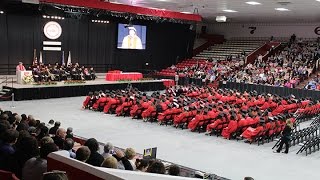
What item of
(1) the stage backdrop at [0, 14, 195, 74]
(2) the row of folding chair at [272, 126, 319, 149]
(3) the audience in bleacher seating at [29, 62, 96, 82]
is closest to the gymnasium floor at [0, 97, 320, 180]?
(2) the row of folding chair at [272, 126, 319, 149]

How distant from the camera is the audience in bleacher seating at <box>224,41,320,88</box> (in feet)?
100

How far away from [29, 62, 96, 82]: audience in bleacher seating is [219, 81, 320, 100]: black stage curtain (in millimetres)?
10689

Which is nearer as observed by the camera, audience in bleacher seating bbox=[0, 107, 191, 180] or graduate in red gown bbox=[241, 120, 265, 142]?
audience in bleacher seating bbox=[0, 107, 191, 180]

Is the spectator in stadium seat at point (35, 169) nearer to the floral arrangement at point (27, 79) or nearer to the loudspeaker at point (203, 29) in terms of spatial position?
the floral arrangement at point (27, 79)

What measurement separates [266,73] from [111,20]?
13941 millimetres

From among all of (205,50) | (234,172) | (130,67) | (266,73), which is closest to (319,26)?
(266,73)

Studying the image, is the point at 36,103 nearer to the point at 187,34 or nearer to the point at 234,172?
the point at 234,172

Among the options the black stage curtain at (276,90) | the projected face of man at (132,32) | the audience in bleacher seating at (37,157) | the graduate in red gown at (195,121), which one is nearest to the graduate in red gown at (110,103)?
the graduate in red gown at (195,121)

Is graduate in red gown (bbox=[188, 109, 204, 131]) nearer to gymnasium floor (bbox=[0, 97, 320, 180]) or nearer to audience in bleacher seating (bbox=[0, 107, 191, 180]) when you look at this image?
gymnasium floor (bbox=[0, 97, 320, 180])

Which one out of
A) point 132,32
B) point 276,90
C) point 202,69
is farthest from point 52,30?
point 276,90

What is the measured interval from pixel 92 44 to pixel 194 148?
21.3 m

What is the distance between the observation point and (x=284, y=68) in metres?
33.1

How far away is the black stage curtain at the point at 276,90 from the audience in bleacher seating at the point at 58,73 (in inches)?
421

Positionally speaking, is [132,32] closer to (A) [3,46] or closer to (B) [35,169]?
(A) [3,46]
